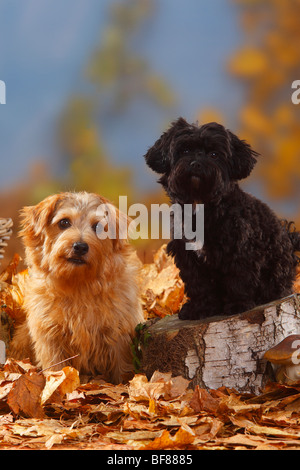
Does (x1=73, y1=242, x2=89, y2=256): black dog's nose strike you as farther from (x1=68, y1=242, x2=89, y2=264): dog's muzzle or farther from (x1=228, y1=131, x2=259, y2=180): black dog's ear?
(x1=228, y1=131, x2=259, y2=180): black dog's ear

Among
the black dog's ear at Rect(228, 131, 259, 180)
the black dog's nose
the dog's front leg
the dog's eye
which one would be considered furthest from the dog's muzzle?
the black dog's ear at Rect(228, 131, 259, 180)

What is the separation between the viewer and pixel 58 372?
3125mm

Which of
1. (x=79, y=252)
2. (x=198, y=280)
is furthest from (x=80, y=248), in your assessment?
(x=198, y=280)

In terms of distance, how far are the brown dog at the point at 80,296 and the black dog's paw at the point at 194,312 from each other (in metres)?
0.34

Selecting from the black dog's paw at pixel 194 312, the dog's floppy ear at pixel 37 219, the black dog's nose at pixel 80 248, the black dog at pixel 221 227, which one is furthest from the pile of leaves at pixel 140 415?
the dog's floppy ear at pixel 37 219

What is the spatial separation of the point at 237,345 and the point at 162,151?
1.12 m

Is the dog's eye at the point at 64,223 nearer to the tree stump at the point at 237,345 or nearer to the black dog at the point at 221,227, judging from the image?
the black dog at the point at 221,227

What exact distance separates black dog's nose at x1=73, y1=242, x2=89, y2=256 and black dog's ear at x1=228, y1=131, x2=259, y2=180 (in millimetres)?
904

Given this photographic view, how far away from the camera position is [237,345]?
303 cm

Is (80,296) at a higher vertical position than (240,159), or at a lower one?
lower

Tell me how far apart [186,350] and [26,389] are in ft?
2.92

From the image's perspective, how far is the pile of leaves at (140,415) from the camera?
2.25 m

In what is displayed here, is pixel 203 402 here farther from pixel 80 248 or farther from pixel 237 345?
pixel 80 248
